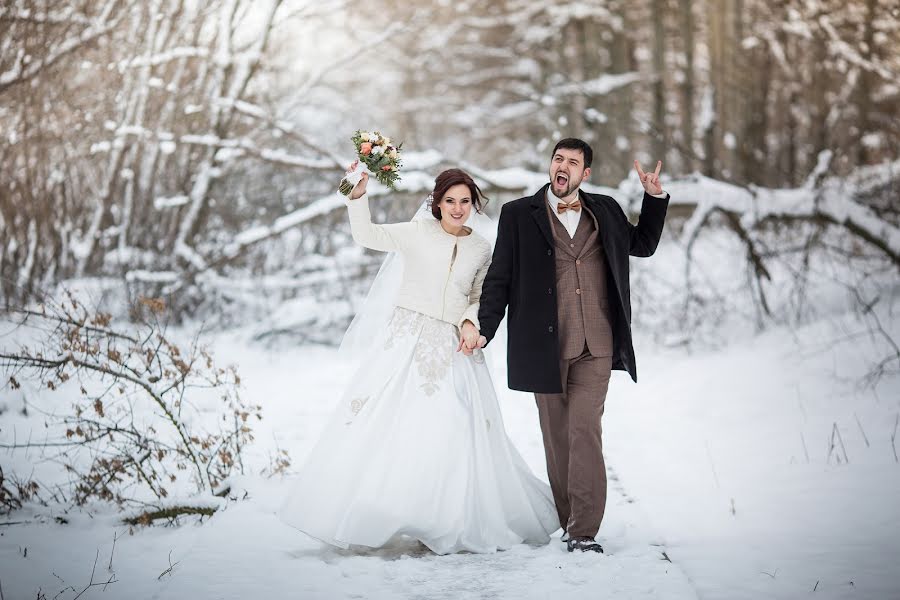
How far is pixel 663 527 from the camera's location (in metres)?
4.53

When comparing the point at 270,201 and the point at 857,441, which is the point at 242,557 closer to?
the point at 857,441

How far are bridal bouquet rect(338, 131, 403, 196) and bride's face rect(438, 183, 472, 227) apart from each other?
32 centimetres

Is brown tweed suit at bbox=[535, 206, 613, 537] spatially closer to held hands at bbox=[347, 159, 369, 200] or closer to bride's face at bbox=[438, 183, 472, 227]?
bride's face at bbox=[438, 183, 472, 227]

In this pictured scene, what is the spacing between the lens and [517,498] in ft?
13.7

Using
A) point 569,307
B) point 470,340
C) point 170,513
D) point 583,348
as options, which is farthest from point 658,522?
point 170,513

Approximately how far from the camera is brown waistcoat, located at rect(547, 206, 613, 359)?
13.4 feet

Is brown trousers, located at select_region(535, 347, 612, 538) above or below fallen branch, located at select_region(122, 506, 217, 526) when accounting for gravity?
above

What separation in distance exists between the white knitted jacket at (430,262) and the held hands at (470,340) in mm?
81

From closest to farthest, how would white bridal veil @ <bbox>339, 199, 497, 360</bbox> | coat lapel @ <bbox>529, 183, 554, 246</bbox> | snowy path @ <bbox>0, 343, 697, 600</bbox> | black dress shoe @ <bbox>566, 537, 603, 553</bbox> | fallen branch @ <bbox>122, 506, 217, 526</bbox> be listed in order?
snowy path @ <bbox>0, 343, 697, 600</bbox>
black dress shoe @ <bbox>566, 537, 603, 553</bbox>
coat lapel @ <bbox>529, 183, 554, 246</bbox>
white bridal veil @ <bbox>339, 199, 497, 360</bbox>
fallen branch @ <bbox>122, 506, 217, 526</bbox>

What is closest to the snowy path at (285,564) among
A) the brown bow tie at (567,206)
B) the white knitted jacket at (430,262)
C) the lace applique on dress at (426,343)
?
the lace applique on dress at (426,343)

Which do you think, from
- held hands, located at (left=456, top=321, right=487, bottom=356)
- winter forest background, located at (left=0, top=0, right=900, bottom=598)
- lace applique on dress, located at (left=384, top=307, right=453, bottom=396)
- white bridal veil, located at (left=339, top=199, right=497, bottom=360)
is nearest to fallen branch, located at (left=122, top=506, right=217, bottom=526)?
winter forest background, located at (left=0, top=0, right=900, bottom=598)

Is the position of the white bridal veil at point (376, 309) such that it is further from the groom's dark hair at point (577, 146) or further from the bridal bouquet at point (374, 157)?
the groom's dark hair at point (577, 146)

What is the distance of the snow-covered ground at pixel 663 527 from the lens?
353cm

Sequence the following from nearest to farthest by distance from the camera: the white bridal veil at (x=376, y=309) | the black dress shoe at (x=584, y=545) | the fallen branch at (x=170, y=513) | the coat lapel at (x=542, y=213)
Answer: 1. the black dress shoe at (x=584, y=545)
2. the coat lapel at (x=542, y=213)
3. the white bridal veil at (x=376, y=309)
4. the fallen branch at (x=170, y=513)
